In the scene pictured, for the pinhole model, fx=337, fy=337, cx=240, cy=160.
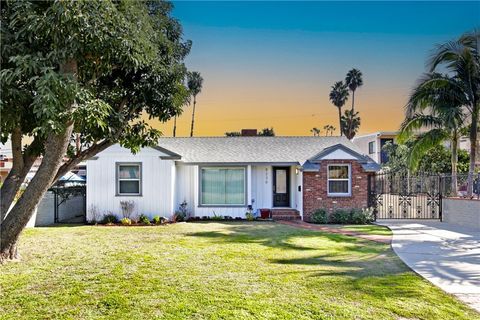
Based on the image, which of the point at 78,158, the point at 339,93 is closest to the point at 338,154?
the point at 78,158

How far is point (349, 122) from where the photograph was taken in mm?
49625

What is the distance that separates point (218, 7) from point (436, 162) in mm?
26456

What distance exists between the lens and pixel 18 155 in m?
8.90

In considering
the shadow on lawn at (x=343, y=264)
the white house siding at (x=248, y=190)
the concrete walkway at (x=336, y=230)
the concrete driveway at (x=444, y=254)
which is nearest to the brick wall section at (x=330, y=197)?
the white house siding at (x=248, y=190)

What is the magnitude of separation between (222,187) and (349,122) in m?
37.1

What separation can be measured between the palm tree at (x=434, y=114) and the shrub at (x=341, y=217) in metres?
4.12

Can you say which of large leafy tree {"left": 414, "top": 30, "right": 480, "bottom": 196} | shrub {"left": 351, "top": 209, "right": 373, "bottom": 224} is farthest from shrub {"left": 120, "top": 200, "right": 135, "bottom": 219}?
large leafy tree {"left": 414, "top": 30, "right": 480, "bottom": 196}

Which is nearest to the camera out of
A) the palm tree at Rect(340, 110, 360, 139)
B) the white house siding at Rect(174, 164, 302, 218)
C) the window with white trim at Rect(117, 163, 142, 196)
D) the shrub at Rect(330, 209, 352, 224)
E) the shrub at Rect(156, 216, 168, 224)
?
the shrub at Rect(156, 216, 168, 224)

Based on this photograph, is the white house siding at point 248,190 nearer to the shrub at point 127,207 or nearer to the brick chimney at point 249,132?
the shrub at point 127,207

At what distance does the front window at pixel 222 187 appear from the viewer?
685 inches

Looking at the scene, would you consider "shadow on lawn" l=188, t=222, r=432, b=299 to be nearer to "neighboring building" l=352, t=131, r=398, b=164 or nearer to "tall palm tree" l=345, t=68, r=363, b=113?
"neighboring building" l=352, t=131, r=398, b=164

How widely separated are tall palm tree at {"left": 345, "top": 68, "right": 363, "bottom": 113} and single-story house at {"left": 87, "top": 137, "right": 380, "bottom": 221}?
105 feet

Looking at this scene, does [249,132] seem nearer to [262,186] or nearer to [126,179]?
[262,186]

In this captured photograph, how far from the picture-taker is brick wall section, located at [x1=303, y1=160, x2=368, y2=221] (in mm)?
16516
